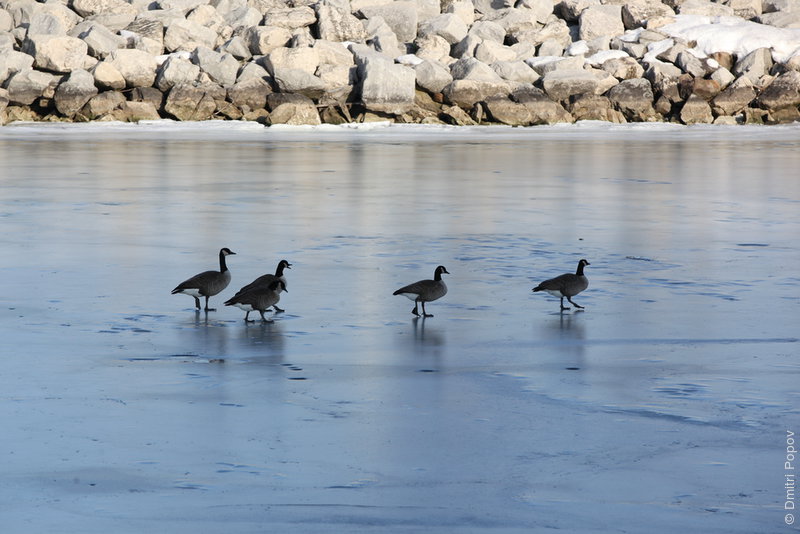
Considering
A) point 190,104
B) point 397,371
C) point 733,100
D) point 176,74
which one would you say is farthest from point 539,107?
point 397,371

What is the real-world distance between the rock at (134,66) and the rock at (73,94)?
4.89 feet

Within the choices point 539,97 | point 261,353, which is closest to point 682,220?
point 261,353

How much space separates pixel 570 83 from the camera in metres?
46.8

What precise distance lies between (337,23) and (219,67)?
6290 mm

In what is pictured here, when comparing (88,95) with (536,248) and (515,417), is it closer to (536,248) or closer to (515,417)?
(536,248)

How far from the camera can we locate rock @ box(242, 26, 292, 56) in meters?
47.4

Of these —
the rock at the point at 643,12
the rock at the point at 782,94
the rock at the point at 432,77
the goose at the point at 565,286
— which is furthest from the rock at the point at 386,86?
the goose at the point at 565,286

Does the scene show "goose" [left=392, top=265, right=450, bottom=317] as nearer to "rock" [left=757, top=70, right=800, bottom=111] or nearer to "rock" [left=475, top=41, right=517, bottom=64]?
"rock" [left=475, top=41, right=517, bottom=64]

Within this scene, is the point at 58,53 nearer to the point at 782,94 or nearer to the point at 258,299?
the point at 782,94

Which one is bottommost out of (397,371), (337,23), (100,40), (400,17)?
(397,371)

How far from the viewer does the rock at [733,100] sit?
4731 centimetres

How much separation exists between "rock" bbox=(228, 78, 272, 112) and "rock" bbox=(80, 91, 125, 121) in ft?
13.5

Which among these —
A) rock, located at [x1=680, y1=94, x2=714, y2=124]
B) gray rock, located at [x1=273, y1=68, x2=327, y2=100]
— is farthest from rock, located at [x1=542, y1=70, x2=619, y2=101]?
gray rock, located at [x1=273, y1=68, x2=327, y2=100]

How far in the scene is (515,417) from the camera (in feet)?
19.5
